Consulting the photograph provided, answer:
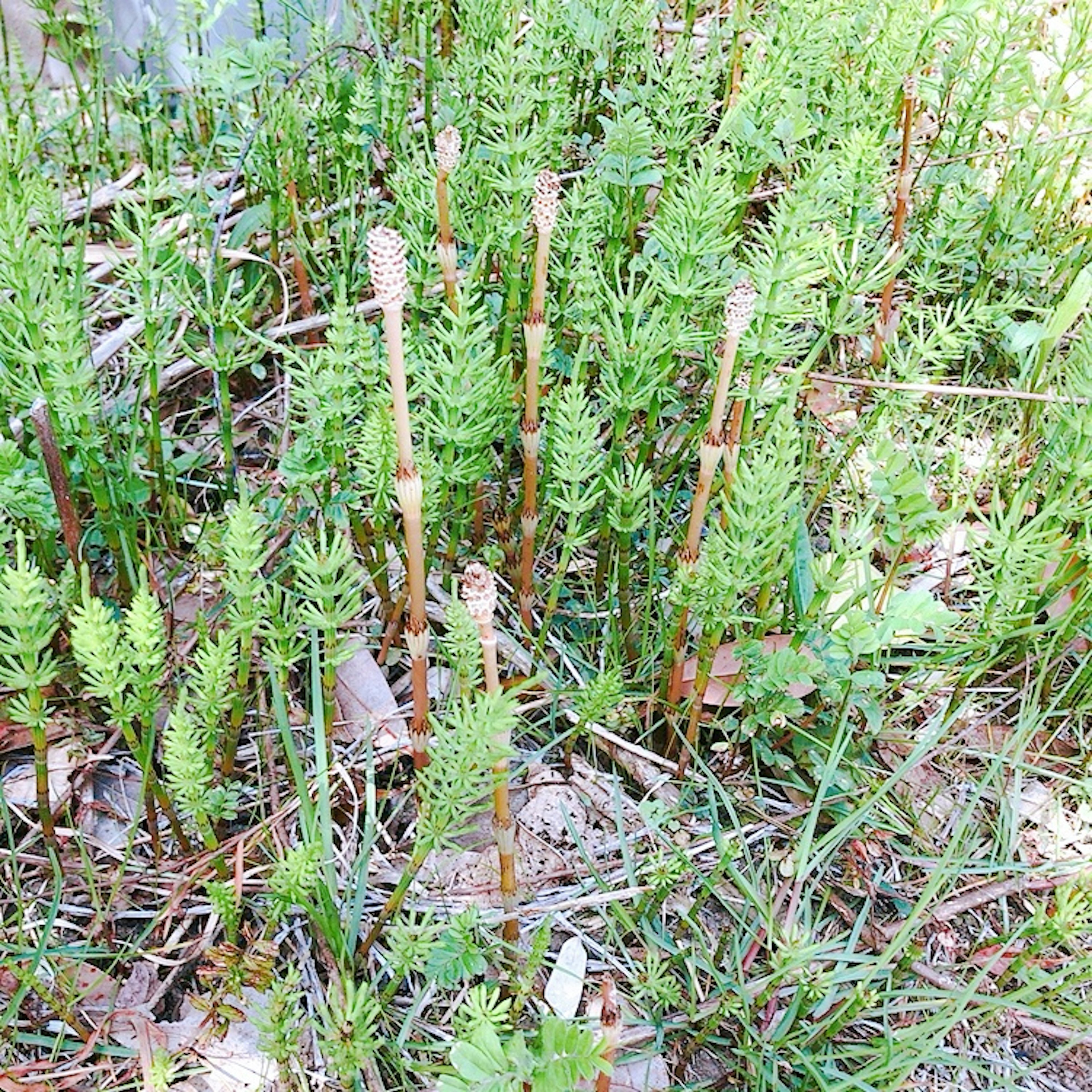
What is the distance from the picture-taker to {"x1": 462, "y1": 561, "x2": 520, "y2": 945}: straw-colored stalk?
134 cm

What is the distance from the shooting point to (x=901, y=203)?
2.52 metres

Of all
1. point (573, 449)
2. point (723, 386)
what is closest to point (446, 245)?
point (573, 449)

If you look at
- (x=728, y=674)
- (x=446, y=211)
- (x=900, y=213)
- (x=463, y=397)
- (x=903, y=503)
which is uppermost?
(x=446, y=211)

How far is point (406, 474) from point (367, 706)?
66 centimetres

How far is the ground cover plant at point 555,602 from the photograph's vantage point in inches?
65.3

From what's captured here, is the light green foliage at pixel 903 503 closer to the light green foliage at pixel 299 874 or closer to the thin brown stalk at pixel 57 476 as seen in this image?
the light green foliage at pixel 299 874

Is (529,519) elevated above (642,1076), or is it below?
above

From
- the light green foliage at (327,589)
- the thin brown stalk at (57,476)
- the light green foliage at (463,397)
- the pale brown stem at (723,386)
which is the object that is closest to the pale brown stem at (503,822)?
the light green foliage at (327,589)

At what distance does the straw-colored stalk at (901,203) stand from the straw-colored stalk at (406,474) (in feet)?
4.05

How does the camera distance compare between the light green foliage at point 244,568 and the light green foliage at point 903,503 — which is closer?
the light green foliage at point 244,568

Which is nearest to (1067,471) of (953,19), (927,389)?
(927,389)

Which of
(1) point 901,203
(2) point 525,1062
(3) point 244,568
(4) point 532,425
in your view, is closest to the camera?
(2) point 525,1062

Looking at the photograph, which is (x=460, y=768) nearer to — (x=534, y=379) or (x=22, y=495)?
(x=534, y=379)

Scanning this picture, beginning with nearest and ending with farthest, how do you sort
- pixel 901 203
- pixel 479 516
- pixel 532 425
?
pixel 532 425, pixel 479 516, pixel 901 203
